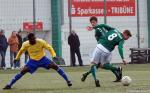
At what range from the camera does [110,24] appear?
38062mm

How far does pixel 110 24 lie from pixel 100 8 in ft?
4.30

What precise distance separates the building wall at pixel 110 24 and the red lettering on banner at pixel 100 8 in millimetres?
306

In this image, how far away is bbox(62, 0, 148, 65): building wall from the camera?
1459 inches

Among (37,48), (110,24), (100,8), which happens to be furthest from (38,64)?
(110,24)

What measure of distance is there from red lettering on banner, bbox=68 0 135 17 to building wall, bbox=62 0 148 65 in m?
0.31

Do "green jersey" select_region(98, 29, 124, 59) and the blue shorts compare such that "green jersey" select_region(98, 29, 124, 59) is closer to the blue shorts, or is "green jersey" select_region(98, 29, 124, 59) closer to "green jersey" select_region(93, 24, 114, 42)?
"green jersey" select_region(93, 24, 114, 42)

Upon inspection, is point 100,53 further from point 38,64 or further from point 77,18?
point 77,18

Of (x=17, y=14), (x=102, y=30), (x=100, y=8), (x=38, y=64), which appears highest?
(x=100, y=8)

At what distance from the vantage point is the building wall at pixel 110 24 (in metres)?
37.1

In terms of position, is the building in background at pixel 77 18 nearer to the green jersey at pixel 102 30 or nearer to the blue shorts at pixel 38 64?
the green jersey at pixel 102 30

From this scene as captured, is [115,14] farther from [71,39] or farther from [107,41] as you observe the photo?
[107,41]

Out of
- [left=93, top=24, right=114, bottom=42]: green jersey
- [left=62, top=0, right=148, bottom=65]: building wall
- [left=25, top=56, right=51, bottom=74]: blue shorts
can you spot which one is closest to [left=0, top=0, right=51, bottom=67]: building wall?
[left=62, top=0, right=148, bottom=65]: building wall

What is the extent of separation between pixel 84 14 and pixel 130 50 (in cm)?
358

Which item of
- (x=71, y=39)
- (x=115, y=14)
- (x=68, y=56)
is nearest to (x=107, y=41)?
(x=71, y=39)
